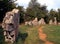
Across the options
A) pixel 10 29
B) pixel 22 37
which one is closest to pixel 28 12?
pixel 22 37

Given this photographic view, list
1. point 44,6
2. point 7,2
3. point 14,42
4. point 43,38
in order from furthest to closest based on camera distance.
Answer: point 44,6 < point 7,2 < point 43,38 < point 14,42

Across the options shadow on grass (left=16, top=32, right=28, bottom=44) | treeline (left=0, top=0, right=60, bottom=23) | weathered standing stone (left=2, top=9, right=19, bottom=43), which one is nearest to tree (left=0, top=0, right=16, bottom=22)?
treeline (left=0, top=0, right=60, bottom=23)

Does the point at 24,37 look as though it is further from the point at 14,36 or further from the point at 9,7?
the point at 9,7

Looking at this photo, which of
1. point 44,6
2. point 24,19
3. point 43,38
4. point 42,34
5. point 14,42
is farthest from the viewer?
point 44,6

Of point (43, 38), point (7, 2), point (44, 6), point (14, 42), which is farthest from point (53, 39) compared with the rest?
point (44, 6)

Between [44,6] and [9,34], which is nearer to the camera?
[9,34]

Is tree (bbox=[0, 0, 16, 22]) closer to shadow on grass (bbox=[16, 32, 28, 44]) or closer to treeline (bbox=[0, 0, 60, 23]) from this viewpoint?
treeline (bbox=[0, 0, 60, 23])

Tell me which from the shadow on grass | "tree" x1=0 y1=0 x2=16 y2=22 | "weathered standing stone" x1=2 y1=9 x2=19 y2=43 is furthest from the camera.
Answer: "tree" x1=0 y1=0 x2=16 y2=22

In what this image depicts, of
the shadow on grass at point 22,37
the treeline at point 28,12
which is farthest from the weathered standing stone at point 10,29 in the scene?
the treeline at point 28,12

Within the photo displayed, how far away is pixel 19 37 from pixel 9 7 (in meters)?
19.1

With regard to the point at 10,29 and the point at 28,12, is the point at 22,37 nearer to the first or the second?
the point at 10,29

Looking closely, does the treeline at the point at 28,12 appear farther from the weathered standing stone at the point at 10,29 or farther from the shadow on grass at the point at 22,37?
the weathered standing stone at the point at 10,29

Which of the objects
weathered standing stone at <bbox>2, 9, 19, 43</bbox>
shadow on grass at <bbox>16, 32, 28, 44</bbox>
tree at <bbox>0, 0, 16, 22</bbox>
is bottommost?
shadow on grass at <bbox>16, 32, 28, 44</bbox>

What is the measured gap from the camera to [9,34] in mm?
27375
